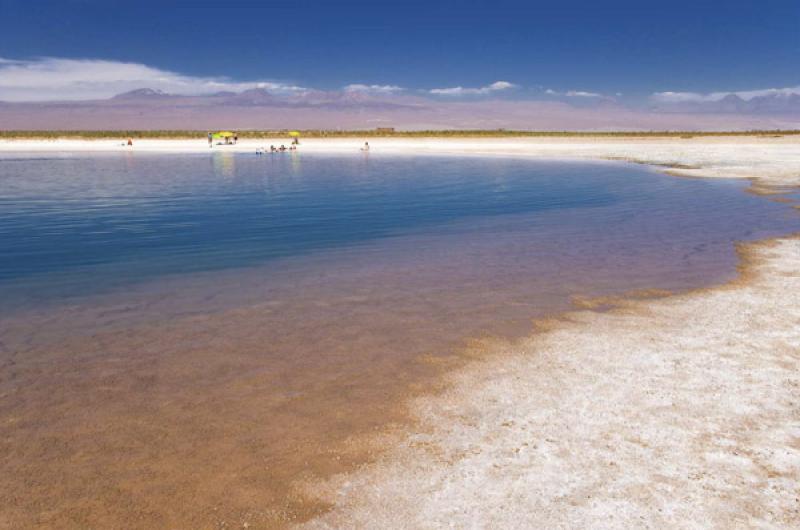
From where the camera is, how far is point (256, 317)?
Result: 11227mm

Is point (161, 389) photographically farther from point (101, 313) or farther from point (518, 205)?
point (518, 205)

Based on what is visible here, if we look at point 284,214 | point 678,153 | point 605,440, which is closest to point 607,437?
point 605,440

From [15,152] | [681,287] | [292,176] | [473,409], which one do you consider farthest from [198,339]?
[15,152]

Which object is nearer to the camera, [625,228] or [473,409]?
[473,409]

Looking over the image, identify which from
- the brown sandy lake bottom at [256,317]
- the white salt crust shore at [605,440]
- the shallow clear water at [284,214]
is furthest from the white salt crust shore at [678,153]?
the white salt crust shore at [605,440]

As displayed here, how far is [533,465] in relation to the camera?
622 centimetres

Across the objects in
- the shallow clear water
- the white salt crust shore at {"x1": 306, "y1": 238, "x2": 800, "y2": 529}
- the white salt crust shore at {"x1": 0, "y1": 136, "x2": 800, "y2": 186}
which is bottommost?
the white salt crust shore at {"x1": 306, "y1": 238, "x2": 800, "y2": 529}

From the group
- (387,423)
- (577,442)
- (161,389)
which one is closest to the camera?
(577,442)

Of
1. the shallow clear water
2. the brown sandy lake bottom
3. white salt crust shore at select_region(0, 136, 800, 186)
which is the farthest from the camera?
white salt crust shore at select_region(0, 136, 800, 186)

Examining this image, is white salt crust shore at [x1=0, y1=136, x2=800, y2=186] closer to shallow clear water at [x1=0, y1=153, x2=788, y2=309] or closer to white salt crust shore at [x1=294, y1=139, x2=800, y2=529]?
shallow clear water at [x1=0, y1=153, x2=788, y2=309]

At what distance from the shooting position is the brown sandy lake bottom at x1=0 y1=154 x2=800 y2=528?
623 cm

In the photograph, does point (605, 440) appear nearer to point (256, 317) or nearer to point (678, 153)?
point (256, 317)

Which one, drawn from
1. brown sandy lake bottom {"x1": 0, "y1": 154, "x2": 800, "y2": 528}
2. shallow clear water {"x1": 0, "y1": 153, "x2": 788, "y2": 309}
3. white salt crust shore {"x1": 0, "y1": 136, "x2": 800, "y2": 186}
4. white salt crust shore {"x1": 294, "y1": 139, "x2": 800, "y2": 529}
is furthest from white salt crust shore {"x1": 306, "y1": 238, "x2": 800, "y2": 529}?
white salt crust shore {"x1": 0, "y1": 136, "x2": 800, "y2": 186}

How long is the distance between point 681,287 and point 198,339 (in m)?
10.5
